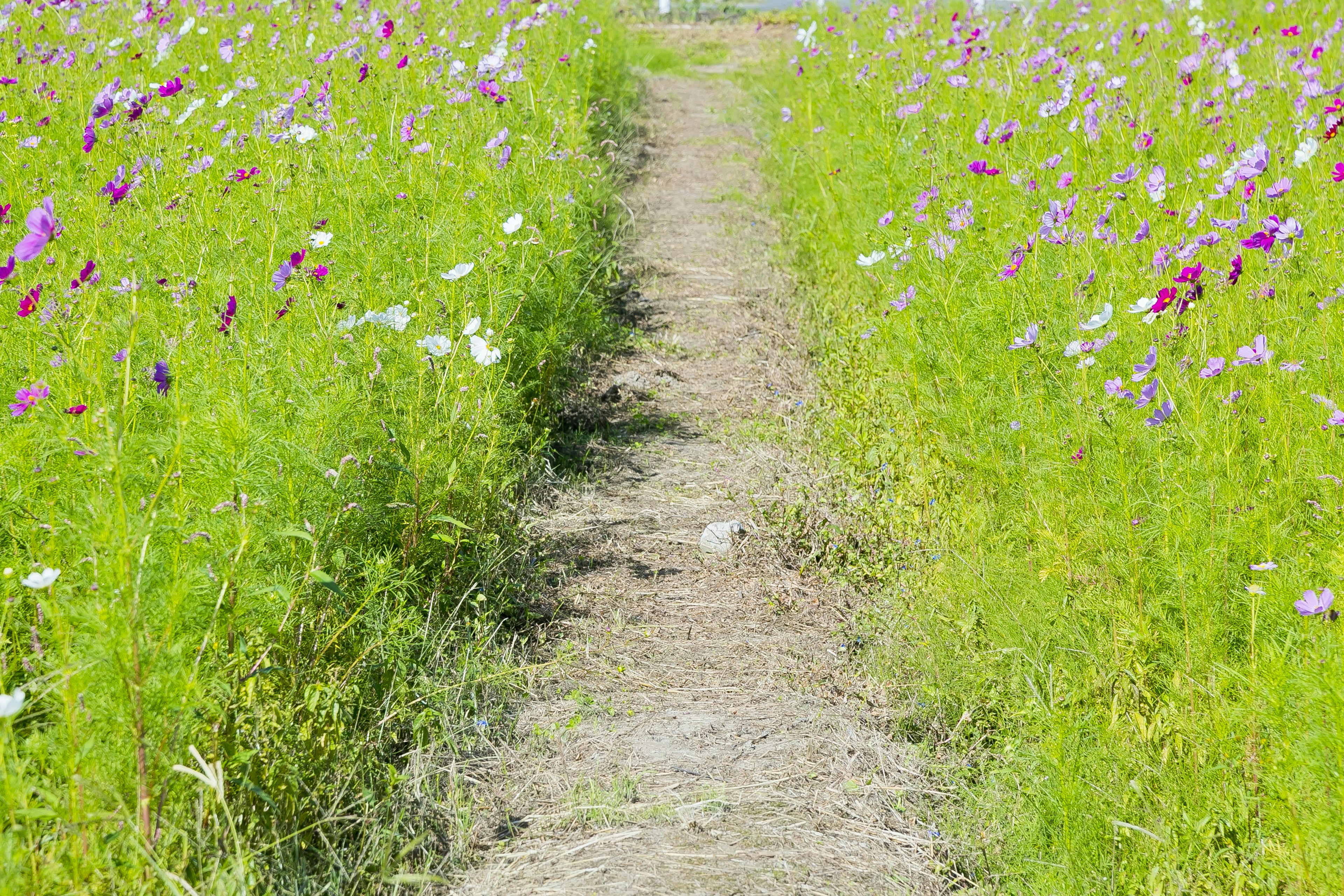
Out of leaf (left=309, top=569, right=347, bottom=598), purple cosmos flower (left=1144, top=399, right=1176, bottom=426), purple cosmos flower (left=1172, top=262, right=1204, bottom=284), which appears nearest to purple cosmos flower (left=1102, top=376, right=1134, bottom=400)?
purple cosmos flower (left=1144, top=399, right=1176, bottom=426)

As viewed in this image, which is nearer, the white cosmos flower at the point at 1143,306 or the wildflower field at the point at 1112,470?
the wildflower field at the point at 1112,470

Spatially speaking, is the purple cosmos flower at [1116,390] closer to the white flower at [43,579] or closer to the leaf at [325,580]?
the leaf at [325,580]

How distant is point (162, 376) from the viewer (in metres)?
1.98

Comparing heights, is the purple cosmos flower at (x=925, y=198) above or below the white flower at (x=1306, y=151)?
below

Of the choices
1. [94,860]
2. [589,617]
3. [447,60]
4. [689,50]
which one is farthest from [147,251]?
[689,50]

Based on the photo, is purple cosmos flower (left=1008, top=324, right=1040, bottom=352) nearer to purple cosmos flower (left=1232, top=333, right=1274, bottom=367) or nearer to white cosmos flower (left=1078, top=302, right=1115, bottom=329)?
white cosmos flower (left=1078, top=302, right=1115, bottom=329)

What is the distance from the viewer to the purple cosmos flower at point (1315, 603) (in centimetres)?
180

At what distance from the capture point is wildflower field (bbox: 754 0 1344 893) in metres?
1.99

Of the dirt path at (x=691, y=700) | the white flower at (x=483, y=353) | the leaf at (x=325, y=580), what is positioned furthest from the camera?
the white flower at (x=483, y=353)

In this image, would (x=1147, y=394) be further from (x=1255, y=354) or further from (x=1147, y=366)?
(x=1255, y=354)

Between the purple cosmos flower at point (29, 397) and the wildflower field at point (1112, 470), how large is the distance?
191 centimetres

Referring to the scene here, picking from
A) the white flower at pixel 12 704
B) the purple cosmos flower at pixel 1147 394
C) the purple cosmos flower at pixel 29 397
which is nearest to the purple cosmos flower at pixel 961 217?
the purple cosmos flower at pixel 1147 394

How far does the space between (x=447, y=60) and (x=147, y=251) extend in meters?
2.71

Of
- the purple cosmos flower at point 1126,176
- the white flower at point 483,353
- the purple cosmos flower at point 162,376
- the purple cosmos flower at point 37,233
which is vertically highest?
the purple cosmos flower at point 37,233
